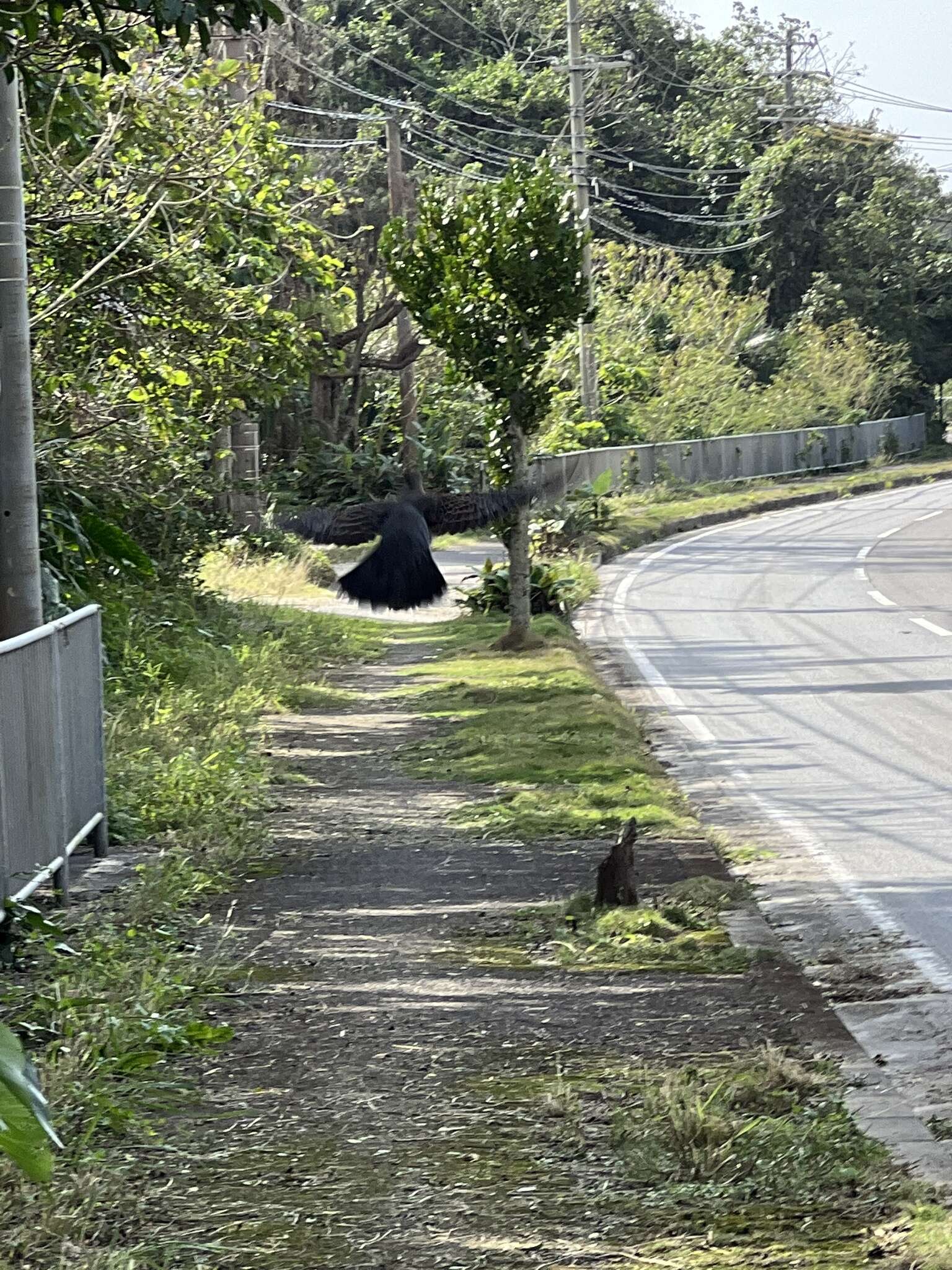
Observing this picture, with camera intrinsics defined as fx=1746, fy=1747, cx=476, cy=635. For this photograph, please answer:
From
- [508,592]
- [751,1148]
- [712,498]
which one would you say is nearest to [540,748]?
[751,1148]

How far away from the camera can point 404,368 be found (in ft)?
96.5

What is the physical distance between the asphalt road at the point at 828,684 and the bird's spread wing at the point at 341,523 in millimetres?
2573

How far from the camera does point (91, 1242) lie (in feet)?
12.6

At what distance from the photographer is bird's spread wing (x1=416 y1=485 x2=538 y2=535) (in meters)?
8.15

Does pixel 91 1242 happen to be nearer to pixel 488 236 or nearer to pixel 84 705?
pixel 84 705

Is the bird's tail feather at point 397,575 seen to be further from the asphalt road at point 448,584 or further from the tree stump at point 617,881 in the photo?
the asphalt road at point 448,584

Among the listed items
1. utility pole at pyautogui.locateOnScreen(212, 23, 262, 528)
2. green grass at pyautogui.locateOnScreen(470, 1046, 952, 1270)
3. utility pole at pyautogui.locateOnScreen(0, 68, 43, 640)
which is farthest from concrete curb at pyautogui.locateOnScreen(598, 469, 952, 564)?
green grass at pyautogui.locateOnScreen(470, 1046, 952, 1270)

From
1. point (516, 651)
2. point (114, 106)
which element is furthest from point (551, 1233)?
point (516, 651)

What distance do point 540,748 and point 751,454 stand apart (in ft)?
102

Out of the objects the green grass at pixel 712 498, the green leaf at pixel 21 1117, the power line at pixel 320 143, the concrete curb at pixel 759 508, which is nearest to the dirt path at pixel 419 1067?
the green leaf at pixel 21 1117

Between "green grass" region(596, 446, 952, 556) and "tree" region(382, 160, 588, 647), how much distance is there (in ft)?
40.0

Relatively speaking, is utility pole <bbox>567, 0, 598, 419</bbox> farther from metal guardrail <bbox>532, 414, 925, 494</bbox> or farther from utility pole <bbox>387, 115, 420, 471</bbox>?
utility pole <bbox>387, 115, 420, 471</bbox>

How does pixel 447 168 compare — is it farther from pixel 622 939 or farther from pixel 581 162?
pixel 622 939

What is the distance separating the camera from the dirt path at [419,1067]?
3996 millimetres
